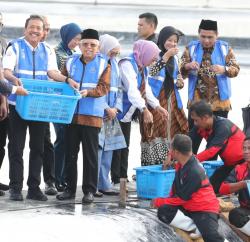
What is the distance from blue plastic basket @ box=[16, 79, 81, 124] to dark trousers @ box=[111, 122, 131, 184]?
1.18m

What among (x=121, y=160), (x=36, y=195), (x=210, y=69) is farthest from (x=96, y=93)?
(x=210, y=69)

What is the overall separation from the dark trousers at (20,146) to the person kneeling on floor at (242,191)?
164 centimetres

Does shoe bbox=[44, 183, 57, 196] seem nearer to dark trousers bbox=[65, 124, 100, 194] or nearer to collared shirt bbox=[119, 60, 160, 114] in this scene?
dark trousers bbox=[65, 124, 100, 194]

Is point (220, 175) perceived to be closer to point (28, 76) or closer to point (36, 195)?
point (36, 195)

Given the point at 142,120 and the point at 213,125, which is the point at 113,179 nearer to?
the point at 142,120

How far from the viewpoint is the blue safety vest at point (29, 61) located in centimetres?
995

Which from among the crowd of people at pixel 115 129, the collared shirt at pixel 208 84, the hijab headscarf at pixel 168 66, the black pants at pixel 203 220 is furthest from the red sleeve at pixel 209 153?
the collared shirt at pixel 208 84

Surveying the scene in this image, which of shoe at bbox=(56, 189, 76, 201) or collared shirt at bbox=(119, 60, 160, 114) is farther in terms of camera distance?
collared shirt at bbox=(119, 60, 160, 114)

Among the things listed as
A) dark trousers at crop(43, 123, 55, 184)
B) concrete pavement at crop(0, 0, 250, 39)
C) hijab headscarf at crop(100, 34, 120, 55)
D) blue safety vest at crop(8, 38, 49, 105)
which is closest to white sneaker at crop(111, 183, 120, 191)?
dark trousers at crop(43, 123, 55, 184)

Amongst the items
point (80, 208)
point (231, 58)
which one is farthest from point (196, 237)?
point (231, 58)

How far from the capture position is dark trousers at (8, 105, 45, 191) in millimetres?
9961

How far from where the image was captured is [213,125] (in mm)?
10266

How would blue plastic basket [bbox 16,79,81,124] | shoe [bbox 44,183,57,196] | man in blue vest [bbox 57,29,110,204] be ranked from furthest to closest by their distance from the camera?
shoe [bbox 44,183,57,196]
man in blue vest [bbox 57,29,110,204]
blue plastic basket [bbox 16,79,81,124]

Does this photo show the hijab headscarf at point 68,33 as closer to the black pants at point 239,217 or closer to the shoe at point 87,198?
the shoe at point 87,198
